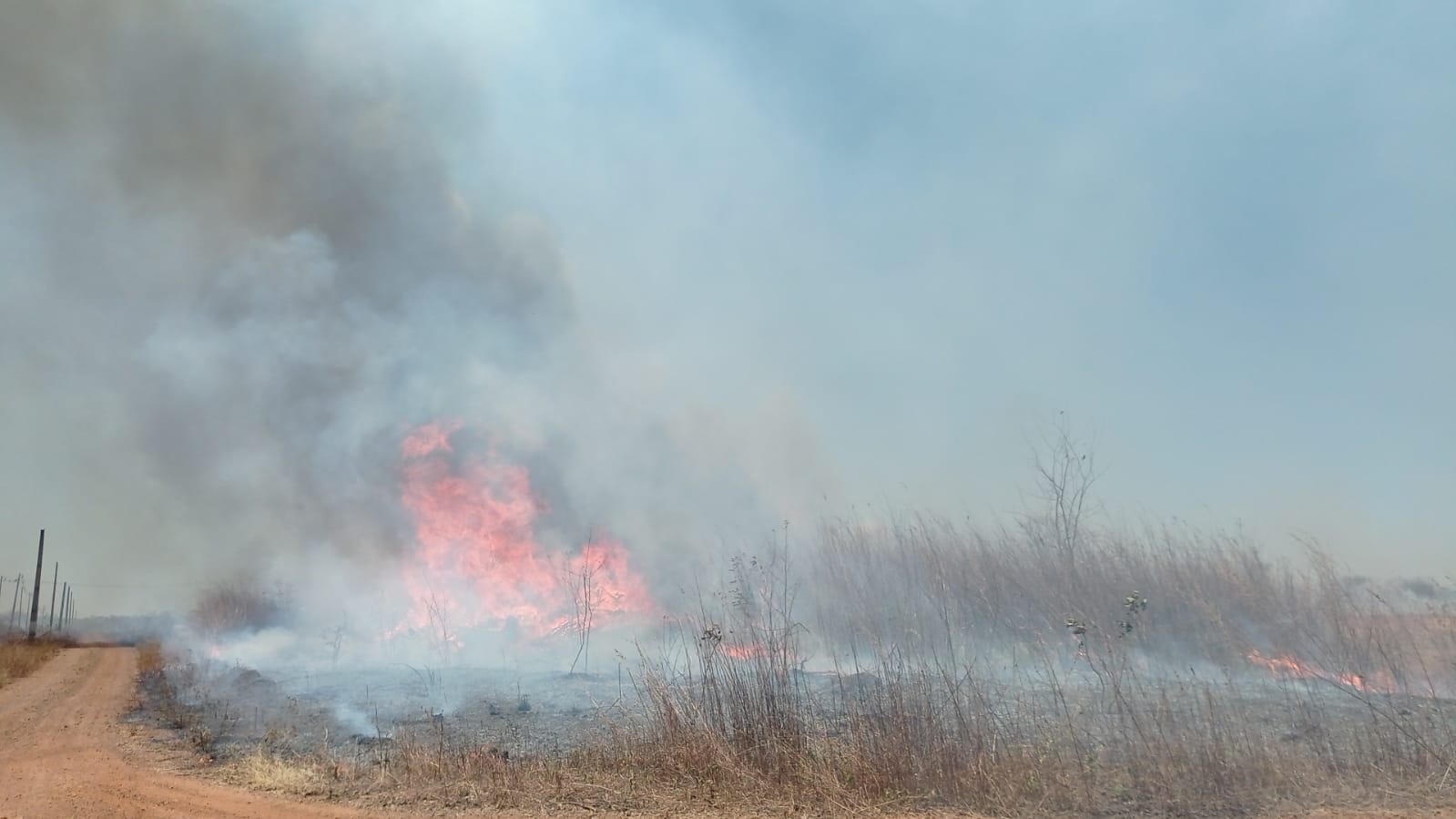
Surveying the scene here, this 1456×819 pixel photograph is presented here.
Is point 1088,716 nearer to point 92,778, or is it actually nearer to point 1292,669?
point 1292,669

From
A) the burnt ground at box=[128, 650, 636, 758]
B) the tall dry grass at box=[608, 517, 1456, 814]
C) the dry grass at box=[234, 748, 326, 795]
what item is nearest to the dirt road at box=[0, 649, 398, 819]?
the dry grass at box=[234, 748, 326, 795]

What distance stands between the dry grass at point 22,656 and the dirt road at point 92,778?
40.8 feet

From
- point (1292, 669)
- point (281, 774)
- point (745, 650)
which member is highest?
point (745, 650)

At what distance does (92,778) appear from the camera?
1051 centimetres

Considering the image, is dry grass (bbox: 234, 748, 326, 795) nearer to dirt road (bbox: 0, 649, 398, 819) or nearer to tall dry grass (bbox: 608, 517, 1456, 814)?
dirt road (bbox: 0, 649, 398, 819)

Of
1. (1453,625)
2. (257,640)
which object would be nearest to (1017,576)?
(1453,625)

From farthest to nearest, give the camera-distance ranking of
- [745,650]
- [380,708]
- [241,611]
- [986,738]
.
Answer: [241,611] < [380,708] < [745,650] < [986,738]

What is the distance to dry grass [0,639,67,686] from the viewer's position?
1116 inches

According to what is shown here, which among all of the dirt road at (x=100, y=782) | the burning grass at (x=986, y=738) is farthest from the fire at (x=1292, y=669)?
the dirt road at (x=100, y=782)

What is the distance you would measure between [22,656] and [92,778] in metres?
35.1

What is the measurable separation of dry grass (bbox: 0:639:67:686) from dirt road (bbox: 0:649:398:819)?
1242 centimetres

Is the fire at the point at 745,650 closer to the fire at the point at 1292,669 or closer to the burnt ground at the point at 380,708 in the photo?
the burnt ground at the point at 380,708

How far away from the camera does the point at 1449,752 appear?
821 centimetres

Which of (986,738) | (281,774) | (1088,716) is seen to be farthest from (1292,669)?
(281,774)
